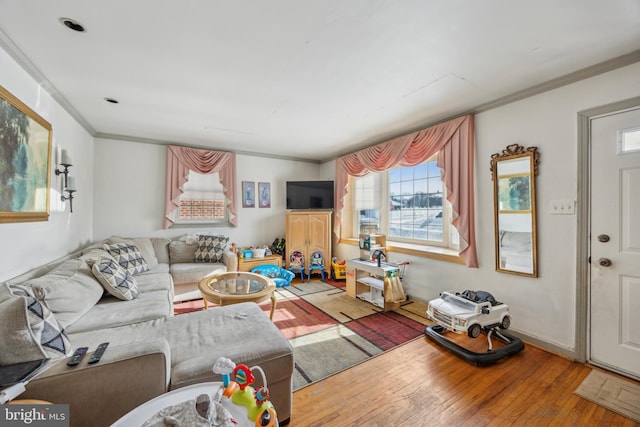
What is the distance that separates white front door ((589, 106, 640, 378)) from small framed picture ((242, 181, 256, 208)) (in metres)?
4.35

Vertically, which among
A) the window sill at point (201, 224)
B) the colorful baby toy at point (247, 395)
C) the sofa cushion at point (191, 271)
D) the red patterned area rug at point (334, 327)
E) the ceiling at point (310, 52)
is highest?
the ceiling at point (310, 52)

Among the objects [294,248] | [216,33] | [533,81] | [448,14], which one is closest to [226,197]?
[294,248]

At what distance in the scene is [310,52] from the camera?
1782 millimetres

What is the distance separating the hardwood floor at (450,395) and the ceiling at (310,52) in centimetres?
235

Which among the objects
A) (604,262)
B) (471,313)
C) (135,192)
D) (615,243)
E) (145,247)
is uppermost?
(135,192)

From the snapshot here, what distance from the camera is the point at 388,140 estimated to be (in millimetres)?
3734

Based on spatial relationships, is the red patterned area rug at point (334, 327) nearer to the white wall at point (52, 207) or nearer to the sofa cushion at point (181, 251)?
the sofa cushion at point (181, 251)

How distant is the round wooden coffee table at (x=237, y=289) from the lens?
2305mm

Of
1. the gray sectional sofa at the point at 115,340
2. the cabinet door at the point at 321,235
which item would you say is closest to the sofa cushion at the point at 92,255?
the gray sectional sofa at the point at 115,340

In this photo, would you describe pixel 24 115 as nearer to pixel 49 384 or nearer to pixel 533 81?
pixel 49 384

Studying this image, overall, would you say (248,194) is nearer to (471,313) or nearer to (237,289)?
(237,289)

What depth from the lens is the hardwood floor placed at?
1.48 m

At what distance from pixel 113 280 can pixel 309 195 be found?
3249 millimetres

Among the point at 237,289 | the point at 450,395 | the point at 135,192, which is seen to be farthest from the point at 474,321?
the point at 135,192
